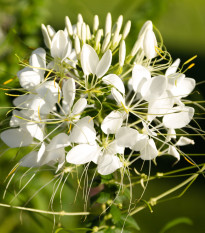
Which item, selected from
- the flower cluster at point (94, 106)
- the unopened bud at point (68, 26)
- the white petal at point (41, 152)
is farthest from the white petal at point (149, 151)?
the unopened bud at point (68, 26)

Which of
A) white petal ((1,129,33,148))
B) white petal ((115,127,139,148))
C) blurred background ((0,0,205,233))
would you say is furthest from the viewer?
blurred background ((0,0,205,233))

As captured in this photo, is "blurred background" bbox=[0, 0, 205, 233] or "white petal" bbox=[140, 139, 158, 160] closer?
"white petal" bbox=[140, 139, 158, 160]

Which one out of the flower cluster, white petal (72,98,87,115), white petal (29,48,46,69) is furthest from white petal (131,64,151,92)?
white petal (29,48,46,69)

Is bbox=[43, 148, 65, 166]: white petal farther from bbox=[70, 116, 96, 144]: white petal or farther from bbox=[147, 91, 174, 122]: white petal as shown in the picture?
bbox=[147, 91, 174, 122]: white petal

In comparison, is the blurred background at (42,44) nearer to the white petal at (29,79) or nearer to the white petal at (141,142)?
the white petal at (29,79)

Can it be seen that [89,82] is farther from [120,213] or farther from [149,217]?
[149,217]

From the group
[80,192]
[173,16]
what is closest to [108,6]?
[173,16]

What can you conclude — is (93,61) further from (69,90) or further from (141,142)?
(141,142)
